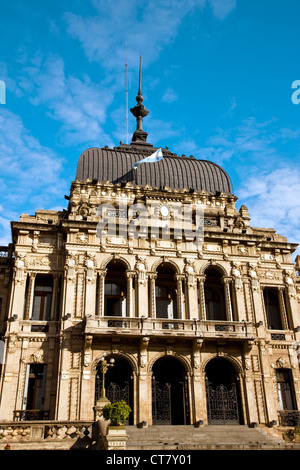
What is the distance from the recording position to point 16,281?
32688 mm

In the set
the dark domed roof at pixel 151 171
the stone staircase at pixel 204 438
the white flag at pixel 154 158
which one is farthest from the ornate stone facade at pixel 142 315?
the white flag at pixel 154 158

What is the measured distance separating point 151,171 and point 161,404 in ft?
64.0

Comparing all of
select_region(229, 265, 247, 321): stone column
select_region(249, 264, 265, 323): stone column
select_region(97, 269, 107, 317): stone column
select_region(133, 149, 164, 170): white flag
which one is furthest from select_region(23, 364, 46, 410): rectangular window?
select_region(133, 149, 164, 170): white flag

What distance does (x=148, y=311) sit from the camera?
34.3 meters

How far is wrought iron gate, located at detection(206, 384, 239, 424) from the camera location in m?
30.9

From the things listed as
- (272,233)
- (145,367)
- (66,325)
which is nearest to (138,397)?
(145,367)

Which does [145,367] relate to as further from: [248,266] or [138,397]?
[248,266]

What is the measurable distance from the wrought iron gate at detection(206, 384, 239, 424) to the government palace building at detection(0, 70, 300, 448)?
0.07 meters

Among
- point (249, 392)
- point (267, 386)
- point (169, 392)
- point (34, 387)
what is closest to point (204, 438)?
point (169, 392)

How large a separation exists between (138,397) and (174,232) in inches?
462

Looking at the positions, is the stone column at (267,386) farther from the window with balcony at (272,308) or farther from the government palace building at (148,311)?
the window with balcony at (272,308)

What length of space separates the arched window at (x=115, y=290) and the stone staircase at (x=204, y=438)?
345 inches

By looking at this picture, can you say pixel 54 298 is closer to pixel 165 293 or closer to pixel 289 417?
pixel 165 293
